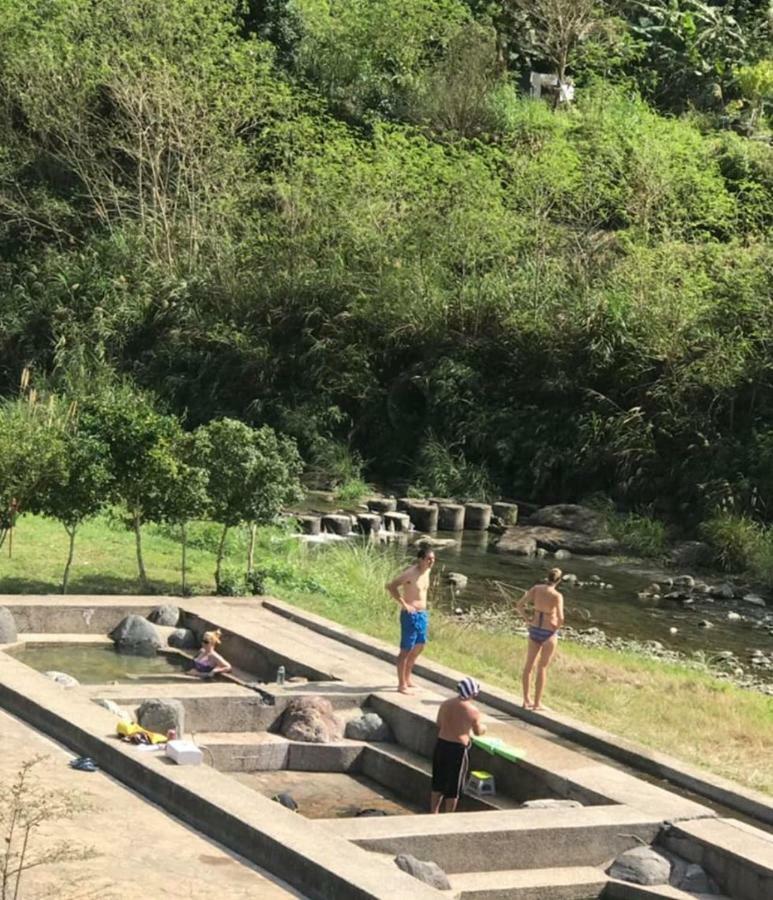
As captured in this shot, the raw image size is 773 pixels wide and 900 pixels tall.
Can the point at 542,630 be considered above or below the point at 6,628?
above

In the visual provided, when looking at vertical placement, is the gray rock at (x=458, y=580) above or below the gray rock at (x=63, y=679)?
above

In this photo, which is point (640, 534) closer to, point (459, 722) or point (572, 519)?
point (572, 519)

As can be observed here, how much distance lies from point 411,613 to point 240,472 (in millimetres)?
4367

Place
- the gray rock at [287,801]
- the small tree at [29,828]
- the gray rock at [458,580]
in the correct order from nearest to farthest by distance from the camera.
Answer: the small tree at [29,828]
the gray rock at [287,801]
the gray rock at [458,580]

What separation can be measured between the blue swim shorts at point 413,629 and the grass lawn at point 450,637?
151cm

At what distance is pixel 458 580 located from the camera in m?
23.4

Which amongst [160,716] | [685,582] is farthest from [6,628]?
[685,582]

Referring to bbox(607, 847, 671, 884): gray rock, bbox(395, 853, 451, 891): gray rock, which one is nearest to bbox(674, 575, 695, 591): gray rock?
bbox(607, 847, 671, 884): gray rock

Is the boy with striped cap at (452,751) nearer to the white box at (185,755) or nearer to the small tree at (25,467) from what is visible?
the white box at (185,755)

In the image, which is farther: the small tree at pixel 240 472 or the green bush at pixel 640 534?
the green bush at pixel 640 534

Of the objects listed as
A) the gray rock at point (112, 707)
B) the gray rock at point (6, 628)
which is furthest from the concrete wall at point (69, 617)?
the gray rock at point (112, 707)

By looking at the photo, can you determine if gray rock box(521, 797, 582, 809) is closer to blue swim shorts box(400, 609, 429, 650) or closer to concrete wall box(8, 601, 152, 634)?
blue swim shorts box(400, 609, 429, 650)

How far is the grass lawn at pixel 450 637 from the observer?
1451 centimetres

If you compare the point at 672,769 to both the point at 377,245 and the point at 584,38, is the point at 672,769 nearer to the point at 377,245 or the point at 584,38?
the point at 377,245
